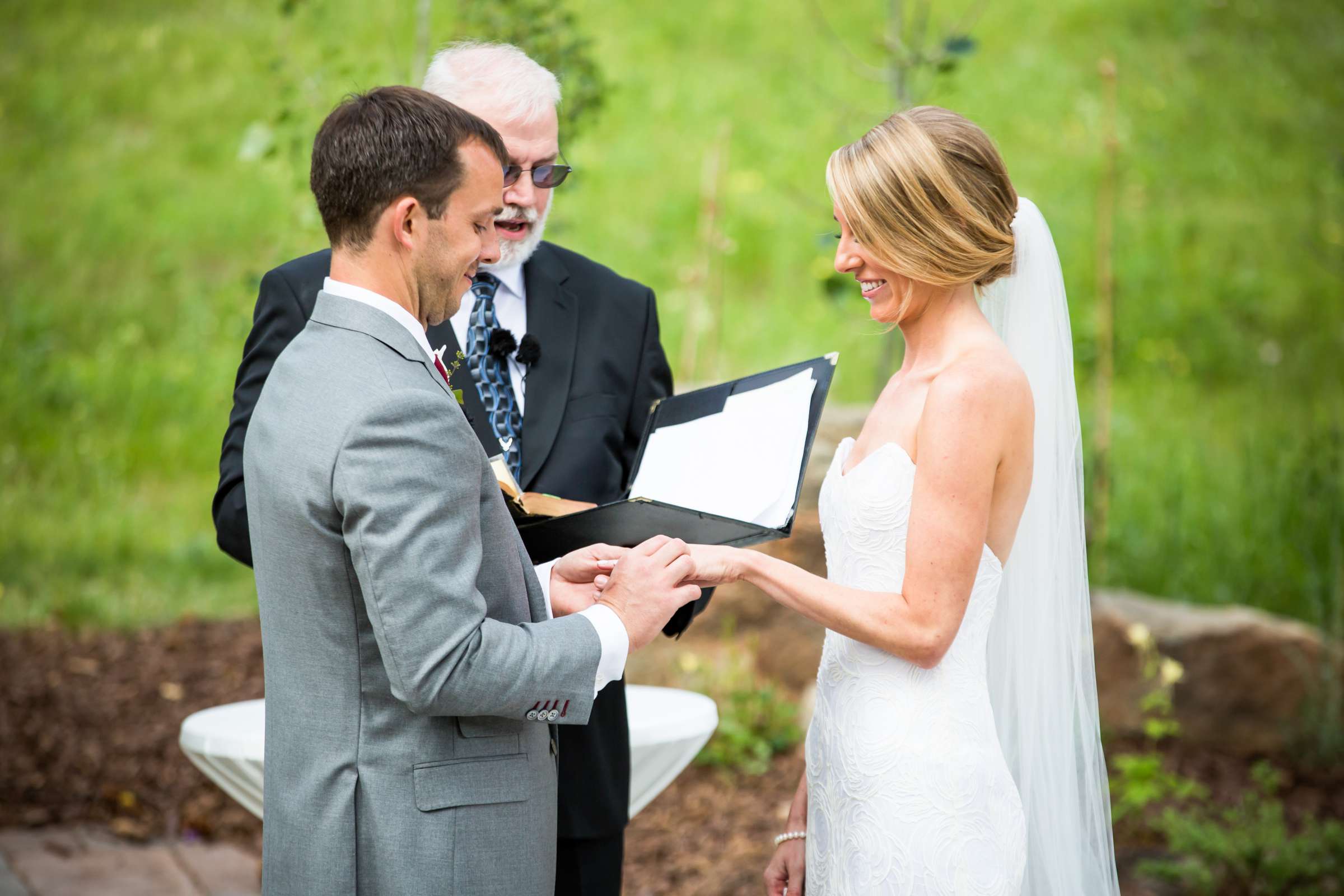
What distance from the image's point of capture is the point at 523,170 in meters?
2.48

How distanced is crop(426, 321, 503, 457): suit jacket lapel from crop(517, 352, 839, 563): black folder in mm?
208

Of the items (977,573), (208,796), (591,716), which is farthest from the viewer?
(208,796)

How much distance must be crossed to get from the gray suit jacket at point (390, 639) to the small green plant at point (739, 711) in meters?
2.95

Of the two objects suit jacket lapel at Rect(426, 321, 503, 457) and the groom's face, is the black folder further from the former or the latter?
the groom's face

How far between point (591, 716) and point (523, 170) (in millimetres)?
1166

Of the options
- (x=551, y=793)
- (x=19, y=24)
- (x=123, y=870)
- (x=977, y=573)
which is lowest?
(x=123, y=870)

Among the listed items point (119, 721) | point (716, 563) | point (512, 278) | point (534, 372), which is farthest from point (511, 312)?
point (119, 721)

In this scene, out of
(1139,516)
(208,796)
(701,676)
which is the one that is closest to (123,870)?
(208,796)

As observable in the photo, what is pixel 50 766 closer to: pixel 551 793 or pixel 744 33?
pixel 551 793

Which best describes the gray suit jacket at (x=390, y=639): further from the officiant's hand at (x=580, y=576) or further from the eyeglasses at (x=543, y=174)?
the eyeglasses at (x=543, y=174)

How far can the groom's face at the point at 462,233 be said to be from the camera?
173cm

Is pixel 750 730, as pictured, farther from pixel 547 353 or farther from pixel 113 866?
pixel 547 353

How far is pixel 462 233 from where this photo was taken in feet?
5.72

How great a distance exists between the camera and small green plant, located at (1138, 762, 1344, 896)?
3727 mm
